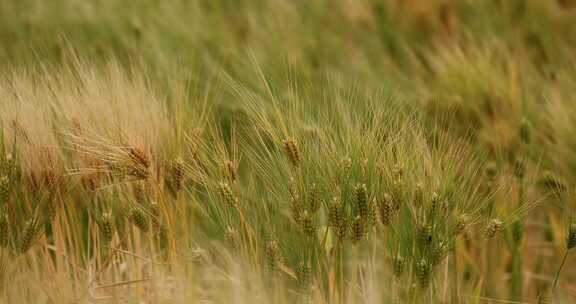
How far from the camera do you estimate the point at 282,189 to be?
107cm

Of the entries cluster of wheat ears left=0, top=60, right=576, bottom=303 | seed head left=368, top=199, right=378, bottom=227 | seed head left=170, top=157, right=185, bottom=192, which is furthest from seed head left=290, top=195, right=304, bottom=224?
seed head left=170, top=157, right=185, bottom=192

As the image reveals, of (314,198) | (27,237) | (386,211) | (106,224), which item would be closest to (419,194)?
(386,211)

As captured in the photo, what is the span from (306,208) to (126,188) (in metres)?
0.37

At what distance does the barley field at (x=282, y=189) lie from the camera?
1039 mm

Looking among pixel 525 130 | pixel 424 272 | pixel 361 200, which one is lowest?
pixel 424 272

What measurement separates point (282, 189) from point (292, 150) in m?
0.07

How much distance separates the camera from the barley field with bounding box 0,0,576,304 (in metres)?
1.04

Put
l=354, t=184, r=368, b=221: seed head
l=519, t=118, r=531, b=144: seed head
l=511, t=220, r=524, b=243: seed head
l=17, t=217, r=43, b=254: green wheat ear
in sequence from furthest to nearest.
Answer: l=519, t=118, r=531, b=144: seed head < l=511, t=220, r=524, b=243: seed head < l=17, t=217, r=43, b=254: green wheat ear < l=354, t=184, r=368, b=221: seed head

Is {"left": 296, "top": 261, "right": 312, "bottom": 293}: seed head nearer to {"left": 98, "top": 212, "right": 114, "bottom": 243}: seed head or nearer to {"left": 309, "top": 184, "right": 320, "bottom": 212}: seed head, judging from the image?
{"left": 309, "top": 184, "right": 320, "bottom": 212}: seed head

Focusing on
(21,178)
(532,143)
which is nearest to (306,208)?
(21,178)

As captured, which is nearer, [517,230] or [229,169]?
[229,169]

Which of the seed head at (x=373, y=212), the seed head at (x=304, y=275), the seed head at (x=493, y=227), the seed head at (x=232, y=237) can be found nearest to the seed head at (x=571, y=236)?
the seed head at (x=493, y=227)

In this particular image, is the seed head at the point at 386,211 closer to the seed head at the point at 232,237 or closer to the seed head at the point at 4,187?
the seed head at the point at 232,237

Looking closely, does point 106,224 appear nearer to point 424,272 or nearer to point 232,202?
point 232,202
